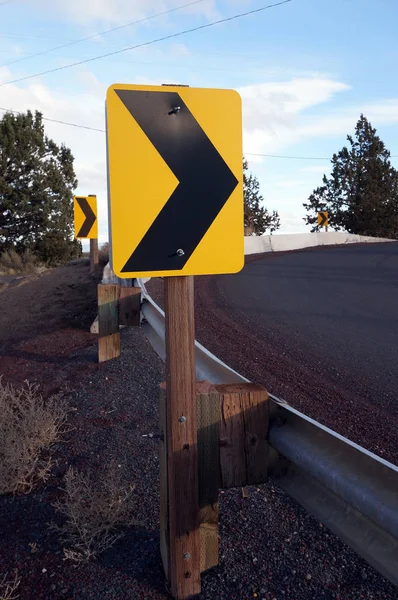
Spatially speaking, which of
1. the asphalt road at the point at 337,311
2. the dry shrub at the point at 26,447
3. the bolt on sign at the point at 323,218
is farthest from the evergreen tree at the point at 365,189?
the dry shrub at the point at 26,447

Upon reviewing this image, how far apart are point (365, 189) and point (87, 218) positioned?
163 feet

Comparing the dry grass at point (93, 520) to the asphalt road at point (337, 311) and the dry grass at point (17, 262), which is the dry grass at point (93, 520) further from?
the dry grass at point (17, 262)

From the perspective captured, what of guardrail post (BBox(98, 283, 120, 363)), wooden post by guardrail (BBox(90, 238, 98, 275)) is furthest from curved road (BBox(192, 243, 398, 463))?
wooden post by guardrail (BBox(90, 238, 98, 275))

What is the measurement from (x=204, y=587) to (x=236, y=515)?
1.74 ft

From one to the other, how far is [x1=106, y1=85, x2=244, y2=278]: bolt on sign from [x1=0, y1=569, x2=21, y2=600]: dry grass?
60.4 inches

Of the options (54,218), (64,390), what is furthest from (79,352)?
(54,218)

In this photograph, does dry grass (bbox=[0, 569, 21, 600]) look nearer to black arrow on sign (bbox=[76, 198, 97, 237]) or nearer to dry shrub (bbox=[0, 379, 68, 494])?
dry shrub (bbox=[0, 379, 68, 494])

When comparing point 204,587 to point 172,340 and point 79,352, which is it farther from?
point 79,352

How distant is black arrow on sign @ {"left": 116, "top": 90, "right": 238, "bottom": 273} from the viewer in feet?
8.16

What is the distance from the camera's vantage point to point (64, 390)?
5.54 meters

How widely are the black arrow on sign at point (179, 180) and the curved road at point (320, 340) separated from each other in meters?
2.48

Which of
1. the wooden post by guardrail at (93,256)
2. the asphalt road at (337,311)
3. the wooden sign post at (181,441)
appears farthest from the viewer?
the wooden post by guardrail at (93,256)

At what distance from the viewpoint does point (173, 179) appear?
98.9 inches

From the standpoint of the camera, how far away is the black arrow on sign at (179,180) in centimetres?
249
